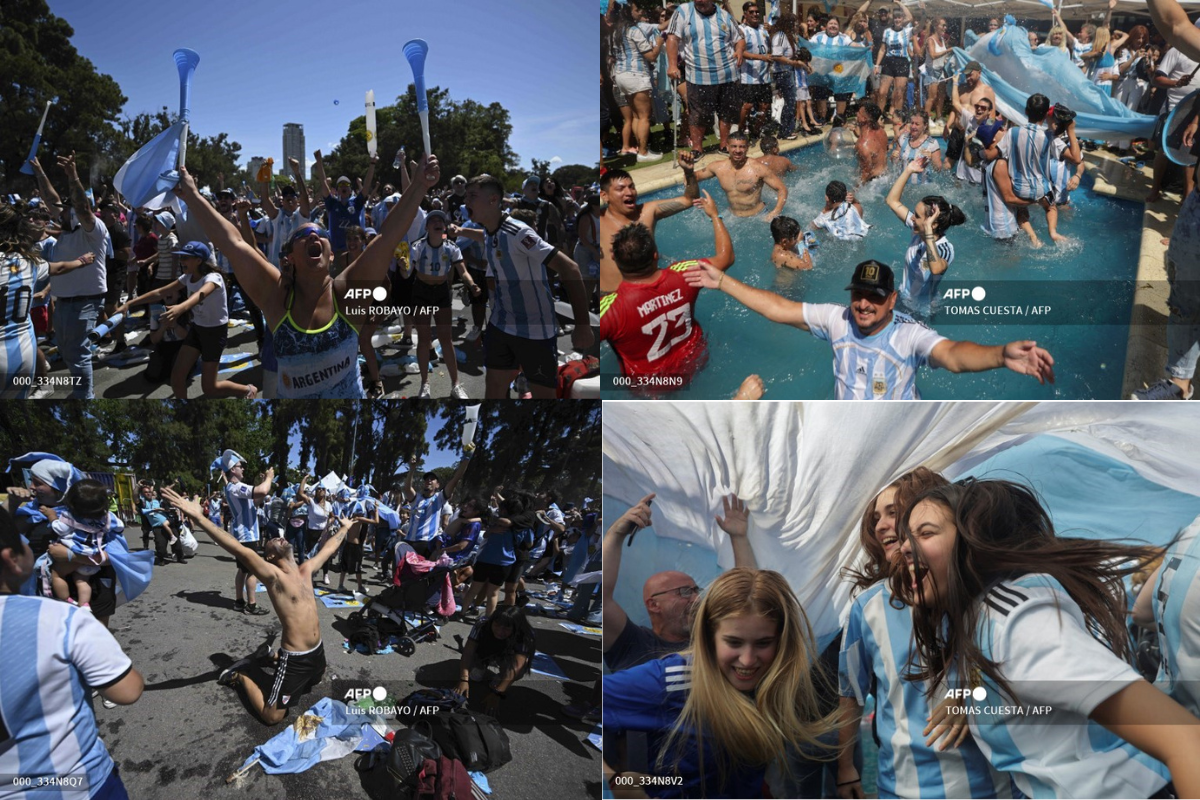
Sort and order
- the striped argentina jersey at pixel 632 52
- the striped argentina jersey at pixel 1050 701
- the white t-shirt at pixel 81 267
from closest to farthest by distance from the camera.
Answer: the striped argentina jersey at pixel 1050 701
the striped argentina jersey at pixel 632 52
the white t-shirt at pixel 81 267

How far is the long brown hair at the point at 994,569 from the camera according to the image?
4.35 metres

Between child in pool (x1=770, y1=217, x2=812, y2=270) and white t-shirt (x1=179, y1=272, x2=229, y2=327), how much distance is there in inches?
121

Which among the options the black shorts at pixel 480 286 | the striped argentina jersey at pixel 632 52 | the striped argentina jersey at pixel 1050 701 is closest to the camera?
the striped argentina jersey at pixel 1050 701

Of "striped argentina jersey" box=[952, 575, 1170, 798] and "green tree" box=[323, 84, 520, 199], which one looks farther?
"green tree" box=[323, 84, 520, 199]

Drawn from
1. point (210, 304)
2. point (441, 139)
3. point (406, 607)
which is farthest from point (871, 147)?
point (210, 304)

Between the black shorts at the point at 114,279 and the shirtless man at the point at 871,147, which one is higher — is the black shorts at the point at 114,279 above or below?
below

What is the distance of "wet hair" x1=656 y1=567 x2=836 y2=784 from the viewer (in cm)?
443

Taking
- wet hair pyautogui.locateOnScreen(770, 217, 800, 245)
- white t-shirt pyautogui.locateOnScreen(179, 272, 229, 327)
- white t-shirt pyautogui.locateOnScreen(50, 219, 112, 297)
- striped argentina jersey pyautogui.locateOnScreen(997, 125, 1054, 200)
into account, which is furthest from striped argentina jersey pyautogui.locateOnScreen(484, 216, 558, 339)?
striped argentina jersey pyautogui.locateOnScreen(997, 125, 1054, 200)

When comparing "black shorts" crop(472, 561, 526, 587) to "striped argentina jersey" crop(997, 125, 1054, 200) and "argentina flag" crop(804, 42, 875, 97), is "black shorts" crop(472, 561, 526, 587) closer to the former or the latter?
"argentina flag" crop(804, 42, 875, 97)

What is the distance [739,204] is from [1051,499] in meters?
2.27

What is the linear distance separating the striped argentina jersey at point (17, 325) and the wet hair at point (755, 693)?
12.7 feet

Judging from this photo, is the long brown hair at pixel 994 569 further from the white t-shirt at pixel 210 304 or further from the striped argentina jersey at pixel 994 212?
the white t-shirt at pixel 210 304

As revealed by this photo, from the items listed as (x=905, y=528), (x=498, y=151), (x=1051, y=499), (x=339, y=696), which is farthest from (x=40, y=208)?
(x=1051, y=499)

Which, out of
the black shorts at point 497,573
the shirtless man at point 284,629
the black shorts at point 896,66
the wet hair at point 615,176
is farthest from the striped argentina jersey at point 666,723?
the black shorts at point 896,66
